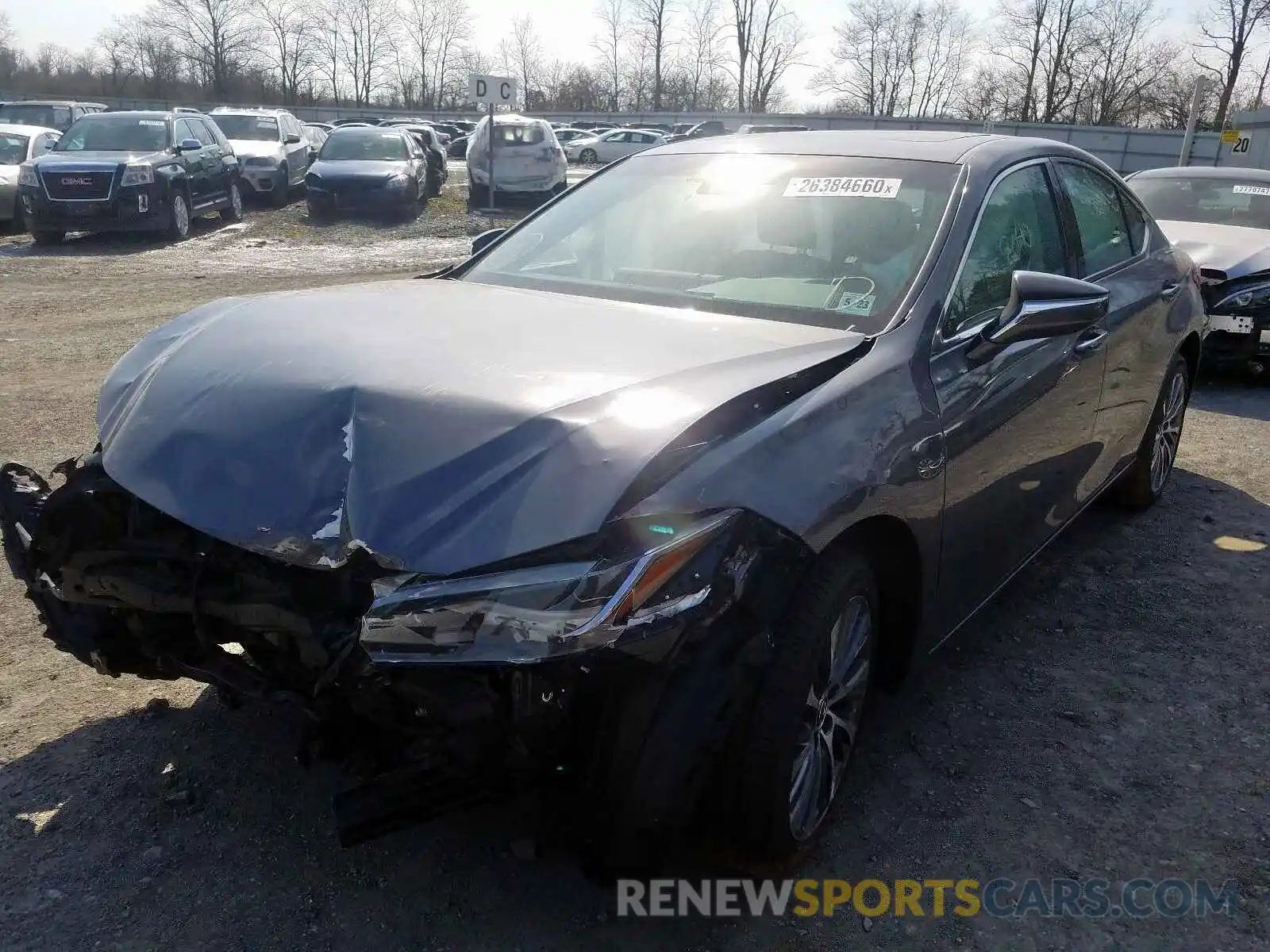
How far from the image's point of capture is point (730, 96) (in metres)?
77.0

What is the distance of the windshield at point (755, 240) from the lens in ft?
10.1

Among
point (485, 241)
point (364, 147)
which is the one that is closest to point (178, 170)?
point (364, 147)

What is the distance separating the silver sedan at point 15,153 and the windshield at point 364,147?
4438 mm

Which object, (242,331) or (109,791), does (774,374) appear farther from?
(109,791)

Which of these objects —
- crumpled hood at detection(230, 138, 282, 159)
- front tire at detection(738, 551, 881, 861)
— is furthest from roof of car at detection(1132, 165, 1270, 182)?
crumpled hood at detection(230, 138, 282, 159)

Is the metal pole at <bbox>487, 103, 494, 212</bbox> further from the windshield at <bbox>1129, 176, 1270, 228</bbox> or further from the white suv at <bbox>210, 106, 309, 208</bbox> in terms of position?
the windshield at <bbox>1129, 176, 1270, 228</bbox>

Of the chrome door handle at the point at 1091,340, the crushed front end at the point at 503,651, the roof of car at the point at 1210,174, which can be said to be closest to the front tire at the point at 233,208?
the roof of car at the point at 1210,174

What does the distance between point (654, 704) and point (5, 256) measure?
1460 centimetres

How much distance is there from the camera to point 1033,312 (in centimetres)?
294

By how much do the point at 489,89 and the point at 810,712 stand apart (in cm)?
1707

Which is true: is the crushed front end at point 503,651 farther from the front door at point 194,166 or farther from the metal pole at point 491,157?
the metal pole at point 491,157

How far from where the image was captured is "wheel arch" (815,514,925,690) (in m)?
2.58

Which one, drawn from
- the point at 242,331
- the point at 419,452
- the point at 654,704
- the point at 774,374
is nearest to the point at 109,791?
the point at 242,331

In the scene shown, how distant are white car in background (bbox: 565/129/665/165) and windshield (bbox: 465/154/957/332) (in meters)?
37.3
